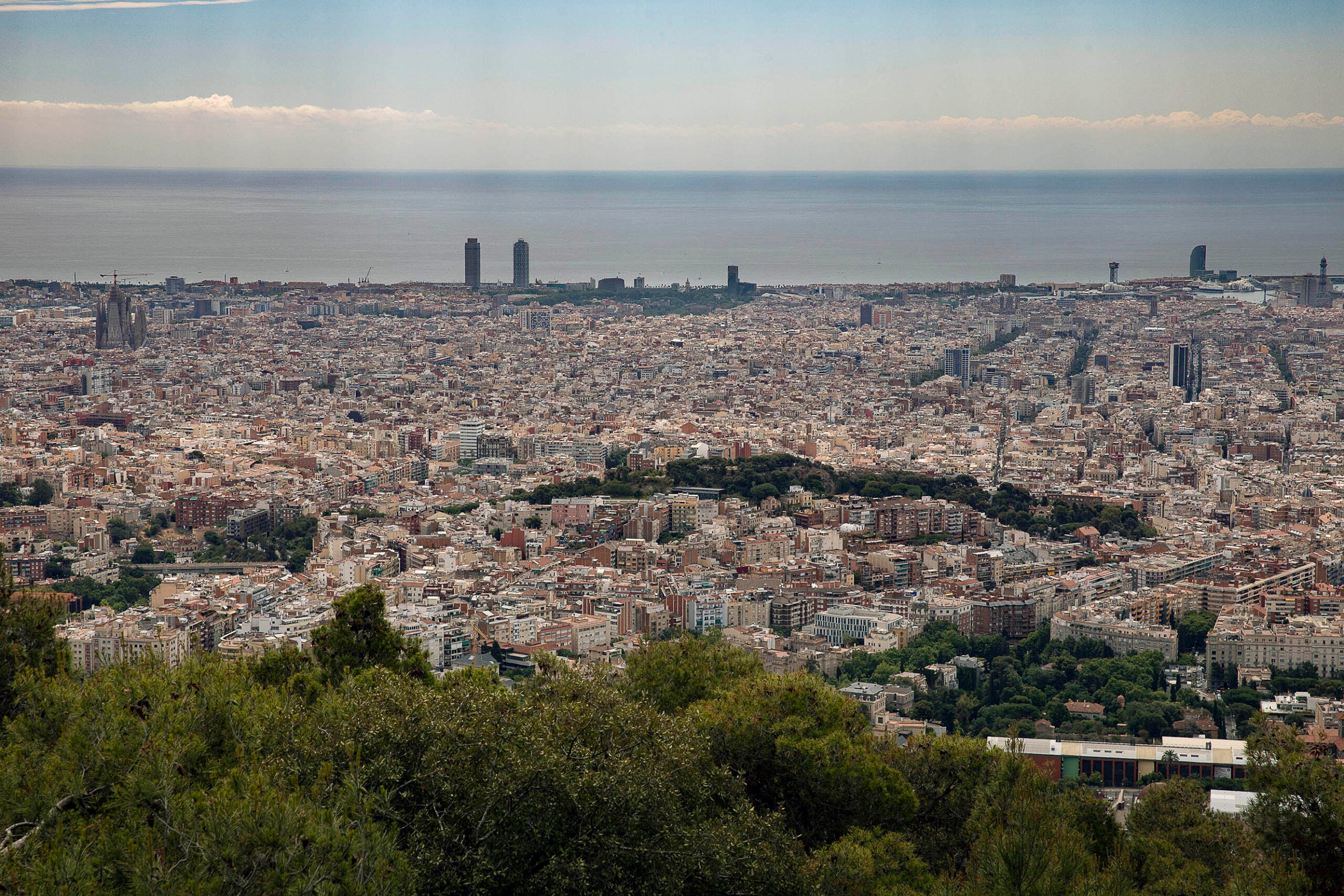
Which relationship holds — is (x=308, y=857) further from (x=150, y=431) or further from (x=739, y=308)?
(x=739, y=308)

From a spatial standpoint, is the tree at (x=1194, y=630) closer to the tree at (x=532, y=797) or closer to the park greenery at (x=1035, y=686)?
the park greenery at (x=1035, y=686)

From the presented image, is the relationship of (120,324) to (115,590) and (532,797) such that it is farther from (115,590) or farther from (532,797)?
(532,797)

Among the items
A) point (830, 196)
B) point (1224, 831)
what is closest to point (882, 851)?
point (1224, 831)

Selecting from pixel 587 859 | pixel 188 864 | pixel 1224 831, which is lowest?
pixel 1224 831

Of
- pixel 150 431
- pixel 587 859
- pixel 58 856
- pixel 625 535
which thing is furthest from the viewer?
pixel 150 431

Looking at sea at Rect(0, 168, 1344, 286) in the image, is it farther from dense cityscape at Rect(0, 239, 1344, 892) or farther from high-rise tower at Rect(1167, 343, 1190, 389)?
high-rise tower at Rect(1167, 343, 1190, 389)

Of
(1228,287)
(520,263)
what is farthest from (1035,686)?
(520,263)
